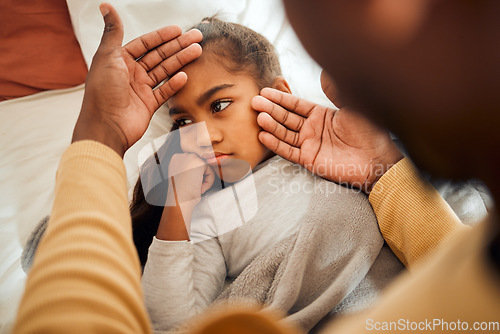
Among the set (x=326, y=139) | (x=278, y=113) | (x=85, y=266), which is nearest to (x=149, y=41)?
(x=278, y=113)

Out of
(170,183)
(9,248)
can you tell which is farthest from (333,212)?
(9,248)

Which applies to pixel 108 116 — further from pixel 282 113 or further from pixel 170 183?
pixel 282 113

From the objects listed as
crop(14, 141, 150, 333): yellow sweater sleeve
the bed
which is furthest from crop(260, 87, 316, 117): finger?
crop(14, 141, 150, 333): yellow sweater sleeve

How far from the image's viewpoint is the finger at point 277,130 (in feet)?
2.48

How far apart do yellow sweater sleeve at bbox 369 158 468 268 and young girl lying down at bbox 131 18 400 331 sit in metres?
0.03

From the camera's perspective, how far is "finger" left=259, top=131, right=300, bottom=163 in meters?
0.76

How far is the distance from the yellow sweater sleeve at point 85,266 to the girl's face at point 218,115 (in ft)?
1.14

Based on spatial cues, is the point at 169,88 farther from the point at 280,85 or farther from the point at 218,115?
the point at 280,85

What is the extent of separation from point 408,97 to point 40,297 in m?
0.33

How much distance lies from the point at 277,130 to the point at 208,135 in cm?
15

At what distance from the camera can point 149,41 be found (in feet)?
2.28

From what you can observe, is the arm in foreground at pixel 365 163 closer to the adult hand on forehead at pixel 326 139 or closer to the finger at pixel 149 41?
the adult hand on forehead at pixel 326 139

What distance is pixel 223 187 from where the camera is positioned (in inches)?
31.4

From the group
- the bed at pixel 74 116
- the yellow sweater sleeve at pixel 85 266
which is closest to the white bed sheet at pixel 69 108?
the bed at pixel 74 116
